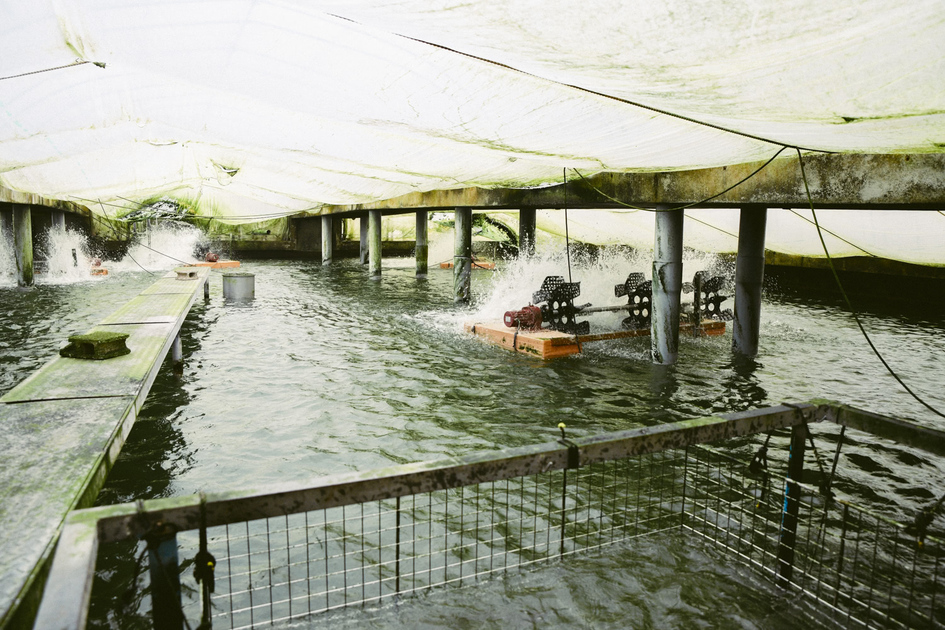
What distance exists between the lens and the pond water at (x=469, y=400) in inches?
135

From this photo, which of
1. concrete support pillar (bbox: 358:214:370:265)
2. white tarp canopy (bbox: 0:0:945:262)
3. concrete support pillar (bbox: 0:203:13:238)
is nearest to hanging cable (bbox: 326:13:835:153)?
white tarp canopy (bbox: 0:0:945:262)

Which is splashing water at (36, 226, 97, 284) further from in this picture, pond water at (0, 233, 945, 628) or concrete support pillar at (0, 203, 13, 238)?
pond water at (0, 233, 945, 628)

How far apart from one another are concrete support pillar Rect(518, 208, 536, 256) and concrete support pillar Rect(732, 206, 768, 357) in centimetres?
876

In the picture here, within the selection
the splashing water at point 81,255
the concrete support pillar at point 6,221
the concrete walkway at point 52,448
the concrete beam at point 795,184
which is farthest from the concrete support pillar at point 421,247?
the concrete walkway at point 52,448

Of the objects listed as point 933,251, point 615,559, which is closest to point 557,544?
point 615,559

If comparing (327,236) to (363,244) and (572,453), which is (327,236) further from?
(572,453)

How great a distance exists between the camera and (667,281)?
916cm

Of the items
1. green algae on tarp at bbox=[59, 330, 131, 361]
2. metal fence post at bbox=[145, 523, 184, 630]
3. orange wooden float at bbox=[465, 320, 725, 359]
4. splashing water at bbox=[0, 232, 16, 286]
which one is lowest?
orange wooden float at bbox=[465, 320, 725, 359]

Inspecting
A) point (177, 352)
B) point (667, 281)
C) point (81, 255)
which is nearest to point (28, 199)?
point (81, 255)

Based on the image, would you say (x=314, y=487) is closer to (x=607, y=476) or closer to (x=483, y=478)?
(x=483, y=478)

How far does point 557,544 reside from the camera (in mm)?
4113

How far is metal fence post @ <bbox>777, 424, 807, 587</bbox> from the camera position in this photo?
3332 millimetres

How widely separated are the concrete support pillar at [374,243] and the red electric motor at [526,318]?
13.2 metres

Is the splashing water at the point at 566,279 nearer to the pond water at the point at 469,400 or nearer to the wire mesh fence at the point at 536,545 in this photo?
the pond water at the point at 469,400
